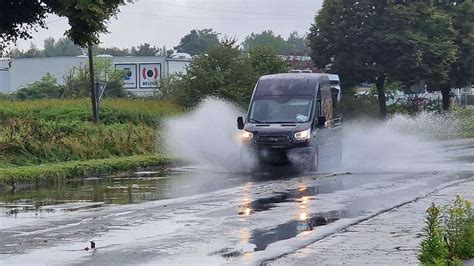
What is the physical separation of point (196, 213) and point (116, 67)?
75249 millimetres

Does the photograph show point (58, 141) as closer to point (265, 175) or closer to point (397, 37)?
point (265, 175)

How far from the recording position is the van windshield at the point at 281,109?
92.6 feet

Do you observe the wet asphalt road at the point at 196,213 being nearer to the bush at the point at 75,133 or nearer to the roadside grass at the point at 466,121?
the bush at the point at 75,133

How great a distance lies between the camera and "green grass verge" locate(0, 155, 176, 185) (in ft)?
83.1

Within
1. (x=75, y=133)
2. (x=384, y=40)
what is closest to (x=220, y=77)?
(x=75, y=133)

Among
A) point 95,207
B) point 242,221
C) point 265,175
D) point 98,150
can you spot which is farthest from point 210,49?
point 242,221

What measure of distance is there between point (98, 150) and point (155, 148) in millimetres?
3627

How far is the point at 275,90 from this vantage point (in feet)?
94.9

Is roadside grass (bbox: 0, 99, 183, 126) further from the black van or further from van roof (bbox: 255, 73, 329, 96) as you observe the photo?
the black van

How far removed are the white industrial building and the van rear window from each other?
55863 mm

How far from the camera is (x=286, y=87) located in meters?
29.0

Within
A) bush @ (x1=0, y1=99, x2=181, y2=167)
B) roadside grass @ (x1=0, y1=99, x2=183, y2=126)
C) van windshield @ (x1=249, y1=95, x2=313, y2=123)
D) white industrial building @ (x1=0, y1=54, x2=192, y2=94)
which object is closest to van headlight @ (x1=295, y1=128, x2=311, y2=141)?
van windshield @ (x1=249, y1=95, x2=313, y2=123)

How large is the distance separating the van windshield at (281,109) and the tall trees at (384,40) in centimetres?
2387

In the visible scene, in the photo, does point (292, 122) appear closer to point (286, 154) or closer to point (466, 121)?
point (286, 154)
